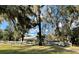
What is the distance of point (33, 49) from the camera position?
4.96m

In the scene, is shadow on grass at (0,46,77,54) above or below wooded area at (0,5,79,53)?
below

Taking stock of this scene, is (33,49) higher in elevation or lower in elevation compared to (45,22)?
lower

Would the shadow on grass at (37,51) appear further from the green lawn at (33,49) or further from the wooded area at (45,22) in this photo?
the wooded area at (45,22)

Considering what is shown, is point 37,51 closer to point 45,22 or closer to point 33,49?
point 33,49

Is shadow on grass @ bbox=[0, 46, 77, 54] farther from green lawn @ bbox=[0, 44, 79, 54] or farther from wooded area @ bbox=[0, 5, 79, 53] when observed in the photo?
wooded area @ bbox=[0, 5, 79, 53]

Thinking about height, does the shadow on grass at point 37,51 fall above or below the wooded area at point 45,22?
below

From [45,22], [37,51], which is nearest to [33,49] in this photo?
[37,51]

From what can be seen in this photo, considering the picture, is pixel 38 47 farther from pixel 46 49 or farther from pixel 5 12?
pixel 5 12

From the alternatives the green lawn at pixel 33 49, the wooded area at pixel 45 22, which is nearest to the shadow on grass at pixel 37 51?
the green lawn at pixel 33 49

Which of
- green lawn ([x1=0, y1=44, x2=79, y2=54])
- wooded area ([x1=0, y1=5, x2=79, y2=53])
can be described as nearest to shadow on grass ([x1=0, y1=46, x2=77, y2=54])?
green lawn ([x1=0, y1=44, x2=79, y2=54])

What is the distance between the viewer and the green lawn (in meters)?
4.93

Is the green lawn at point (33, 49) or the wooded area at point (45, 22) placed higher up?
the wooded area at point (45, 22)

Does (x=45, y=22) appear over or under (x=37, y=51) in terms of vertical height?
over

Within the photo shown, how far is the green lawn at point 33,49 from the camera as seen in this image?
16.2 feet
